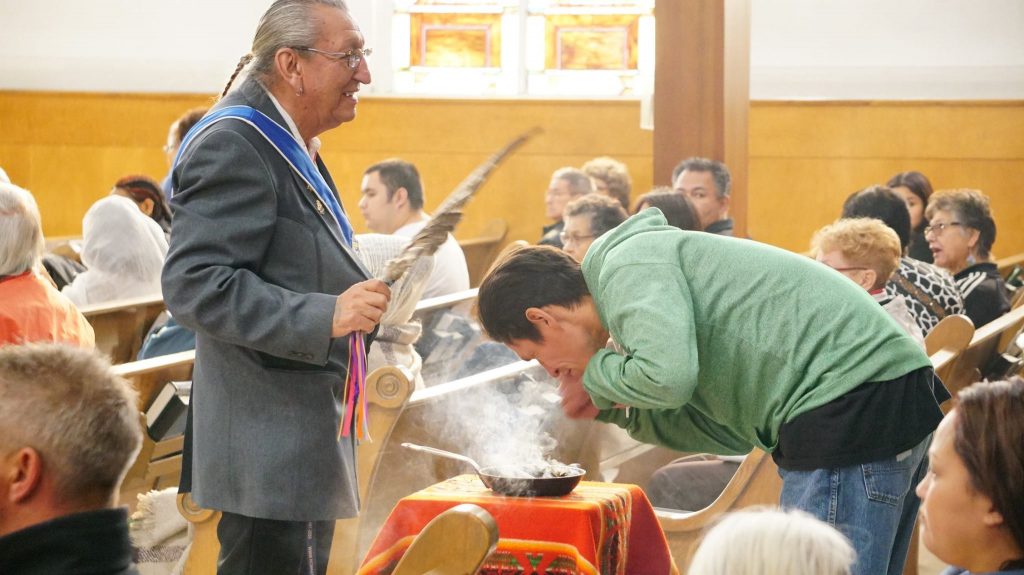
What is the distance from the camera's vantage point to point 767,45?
9.63 metres

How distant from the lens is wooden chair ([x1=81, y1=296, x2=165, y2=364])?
16.9ft

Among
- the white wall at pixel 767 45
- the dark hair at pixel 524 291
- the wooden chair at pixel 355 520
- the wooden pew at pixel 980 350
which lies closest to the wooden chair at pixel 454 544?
the dark hair at pixel 524 291

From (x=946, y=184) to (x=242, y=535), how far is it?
313 inches

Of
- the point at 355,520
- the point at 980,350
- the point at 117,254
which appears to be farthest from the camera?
the point at 117,254

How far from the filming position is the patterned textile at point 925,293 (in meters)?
4.77

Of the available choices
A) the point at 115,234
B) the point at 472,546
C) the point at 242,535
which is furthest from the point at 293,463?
the point at 115,234

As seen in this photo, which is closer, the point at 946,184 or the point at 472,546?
the point at 472,546

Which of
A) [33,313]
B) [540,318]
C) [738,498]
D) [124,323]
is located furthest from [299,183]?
[124,323]

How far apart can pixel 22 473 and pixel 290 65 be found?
1048 millimetres

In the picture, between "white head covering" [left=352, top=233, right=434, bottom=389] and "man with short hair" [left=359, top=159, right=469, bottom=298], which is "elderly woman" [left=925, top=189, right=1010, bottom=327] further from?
"white head covering" [left=352, top=233, right=434, bottom=389]

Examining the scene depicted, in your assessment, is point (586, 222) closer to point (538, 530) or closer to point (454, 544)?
point (538, 530)

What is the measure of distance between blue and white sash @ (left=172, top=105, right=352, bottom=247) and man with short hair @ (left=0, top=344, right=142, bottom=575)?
2.54 feet

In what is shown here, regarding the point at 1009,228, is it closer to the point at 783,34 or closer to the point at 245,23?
the point at 783,34

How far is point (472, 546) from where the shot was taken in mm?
1748
